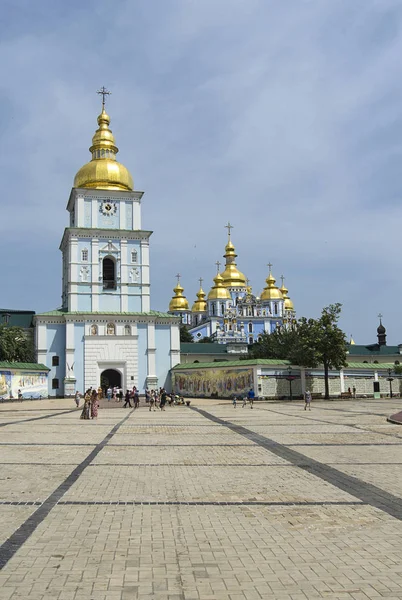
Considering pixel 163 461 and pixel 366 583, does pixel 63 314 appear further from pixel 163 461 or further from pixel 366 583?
pixel 366 583

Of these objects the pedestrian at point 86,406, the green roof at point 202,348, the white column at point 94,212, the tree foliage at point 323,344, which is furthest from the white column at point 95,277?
the green roof at point 202,348

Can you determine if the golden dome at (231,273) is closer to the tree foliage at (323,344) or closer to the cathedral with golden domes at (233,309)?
the cathedral with golden domes at (233,309)

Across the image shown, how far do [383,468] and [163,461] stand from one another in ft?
14.4

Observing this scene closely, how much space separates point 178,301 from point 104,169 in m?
63.8

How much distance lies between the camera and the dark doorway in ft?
177

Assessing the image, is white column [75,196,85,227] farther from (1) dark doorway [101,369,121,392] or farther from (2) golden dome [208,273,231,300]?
(2) golden dome [208,273,231,300]

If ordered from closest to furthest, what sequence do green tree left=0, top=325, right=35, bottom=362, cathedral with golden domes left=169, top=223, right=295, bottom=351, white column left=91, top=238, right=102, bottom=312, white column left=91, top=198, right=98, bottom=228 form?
green tree left=0, top=325, right=35, bottom=362 → white column left=91, top=238, right=102, bottom=312 → white column left=91, top=198, right=98, bottom=228 → cathedral with golden domes left=169, top=223, right=295, bottom=351

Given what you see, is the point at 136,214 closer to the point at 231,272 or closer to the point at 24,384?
the point at 24,384

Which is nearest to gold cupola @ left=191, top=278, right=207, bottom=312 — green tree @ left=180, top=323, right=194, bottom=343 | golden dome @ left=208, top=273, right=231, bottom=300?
golden dome @ left=208, top=273, right=231, bottom=300

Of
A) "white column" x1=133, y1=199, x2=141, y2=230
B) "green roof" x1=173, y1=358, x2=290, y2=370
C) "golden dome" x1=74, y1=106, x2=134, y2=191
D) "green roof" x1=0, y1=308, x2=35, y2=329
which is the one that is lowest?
"green roof" x1=173, y1=358, x2=290, y2=370

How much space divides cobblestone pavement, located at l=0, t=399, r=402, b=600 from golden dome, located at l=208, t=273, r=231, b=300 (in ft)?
319

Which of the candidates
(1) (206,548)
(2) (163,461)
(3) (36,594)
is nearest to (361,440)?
(2) (163,461)

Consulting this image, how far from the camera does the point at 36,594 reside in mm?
5188

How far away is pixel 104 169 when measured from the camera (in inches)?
2245
